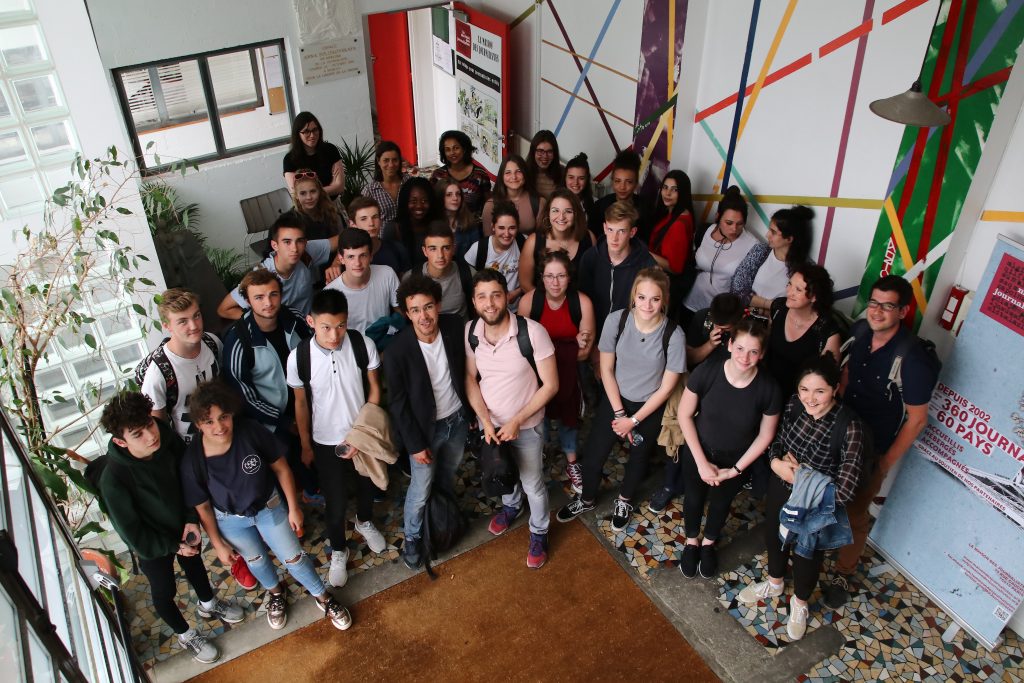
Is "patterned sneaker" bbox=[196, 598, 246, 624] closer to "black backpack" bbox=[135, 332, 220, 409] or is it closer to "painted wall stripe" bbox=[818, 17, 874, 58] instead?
"black backpack" bbox=[135, 332, 220, 409]

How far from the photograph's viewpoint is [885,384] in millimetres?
3850

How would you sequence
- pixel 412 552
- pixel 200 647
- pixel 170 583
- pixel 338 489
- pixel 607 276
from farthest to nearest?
pixel 607 276, pixel 412 552, pixel 338 489, pixel 200 647, pixel 170 583

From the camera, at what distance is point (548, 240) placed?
4.91m

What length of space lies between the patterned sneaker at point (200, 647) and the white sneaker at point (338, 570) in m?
0.70

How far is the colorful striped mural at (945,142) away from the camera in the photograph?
3.56 metres

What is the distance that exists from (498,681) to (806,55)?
3957 mm

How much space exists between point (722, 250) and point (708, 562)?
1.98 m

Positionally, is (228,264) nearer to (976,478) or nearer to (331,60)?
(331,60)

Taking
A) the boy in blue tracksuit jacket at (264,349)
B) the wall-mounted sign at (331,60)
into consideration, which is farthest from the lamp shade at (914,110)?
the wall-mounted sign at (331,60)

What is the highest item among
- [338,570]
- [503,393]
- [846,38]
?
[846,38]

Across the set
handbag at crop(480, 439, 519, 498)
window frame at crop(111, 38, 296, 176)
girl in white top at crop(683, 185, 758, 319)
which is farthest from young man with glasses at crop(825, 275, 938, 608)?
window frame at crop(111, 38, 296, 176)

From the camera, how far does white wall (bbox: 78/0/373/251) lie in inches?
249

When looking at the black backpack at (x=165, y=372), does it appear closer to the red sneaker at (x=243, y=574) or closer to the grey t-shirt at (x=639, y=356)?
the red sneaker at (x=243, y=574)

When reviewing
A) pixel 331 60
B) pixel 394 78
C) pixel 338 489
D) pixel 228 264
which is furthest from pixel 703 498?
pixel 394 78
